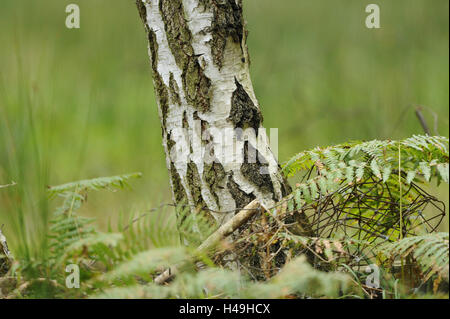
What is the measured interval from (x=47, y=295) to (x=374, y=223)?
65cm

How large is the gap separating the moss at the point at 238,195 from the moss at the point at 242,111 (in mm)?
120

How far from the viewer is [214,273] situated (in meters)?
0.67

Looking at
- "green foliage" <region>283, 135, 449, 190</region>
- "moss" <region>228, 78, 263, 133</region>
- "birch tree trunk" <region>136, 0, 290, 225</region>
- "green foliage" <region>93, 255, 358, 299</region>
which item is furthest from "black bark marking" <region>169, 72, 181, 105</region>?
"green foliage" <region>93, 255, 358, 299</region>

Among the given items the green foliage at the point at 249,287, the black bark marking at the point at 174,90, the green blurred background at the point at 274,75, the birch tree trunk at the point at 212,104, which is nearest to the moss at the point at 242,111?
the birch tree trunk at the point at 212,104

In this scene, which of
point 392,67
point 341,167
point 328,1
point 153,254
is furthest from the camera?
point 328,1

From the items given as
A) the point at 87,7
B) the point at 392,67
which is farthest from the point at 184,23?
the point at 87,7

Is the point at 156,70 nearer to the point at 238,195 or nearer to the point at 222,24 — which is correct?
the point at 222,24

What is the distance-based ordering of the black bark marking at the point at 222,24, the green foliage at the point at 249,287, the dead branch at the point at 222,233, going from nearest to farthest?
the green foliage at the point at 249,287
the dead branch at the point at 222,233
the black bark marking at the point at 222,24

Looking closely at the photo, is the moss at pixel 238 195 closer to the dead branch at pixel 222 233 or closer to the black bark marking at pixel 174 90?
the dead branch at pixel 222 233

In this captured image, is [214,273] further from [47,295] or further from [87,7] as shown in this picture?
[87,7]

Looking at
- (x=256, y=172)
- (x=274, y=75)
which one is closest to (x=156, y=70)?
(x=256, y=172)

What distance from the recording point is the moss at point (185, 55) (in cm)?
95

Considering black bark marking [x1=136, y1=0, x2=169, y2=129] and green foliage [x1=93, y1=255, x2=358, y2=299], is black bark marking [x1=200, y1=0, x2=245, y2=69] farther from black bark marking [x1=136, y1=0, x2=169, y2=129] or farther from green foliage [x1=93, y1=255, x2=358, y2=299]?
green foliage [x1=93, y1=255, x2=358, y2=299]

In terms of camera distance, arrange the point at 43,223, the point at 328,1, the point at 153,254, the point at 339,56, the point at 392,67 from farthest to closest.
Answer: the point at 328,1, the point at 339,56, the point at 392,67, the point at 43,223, the point at 153,254
